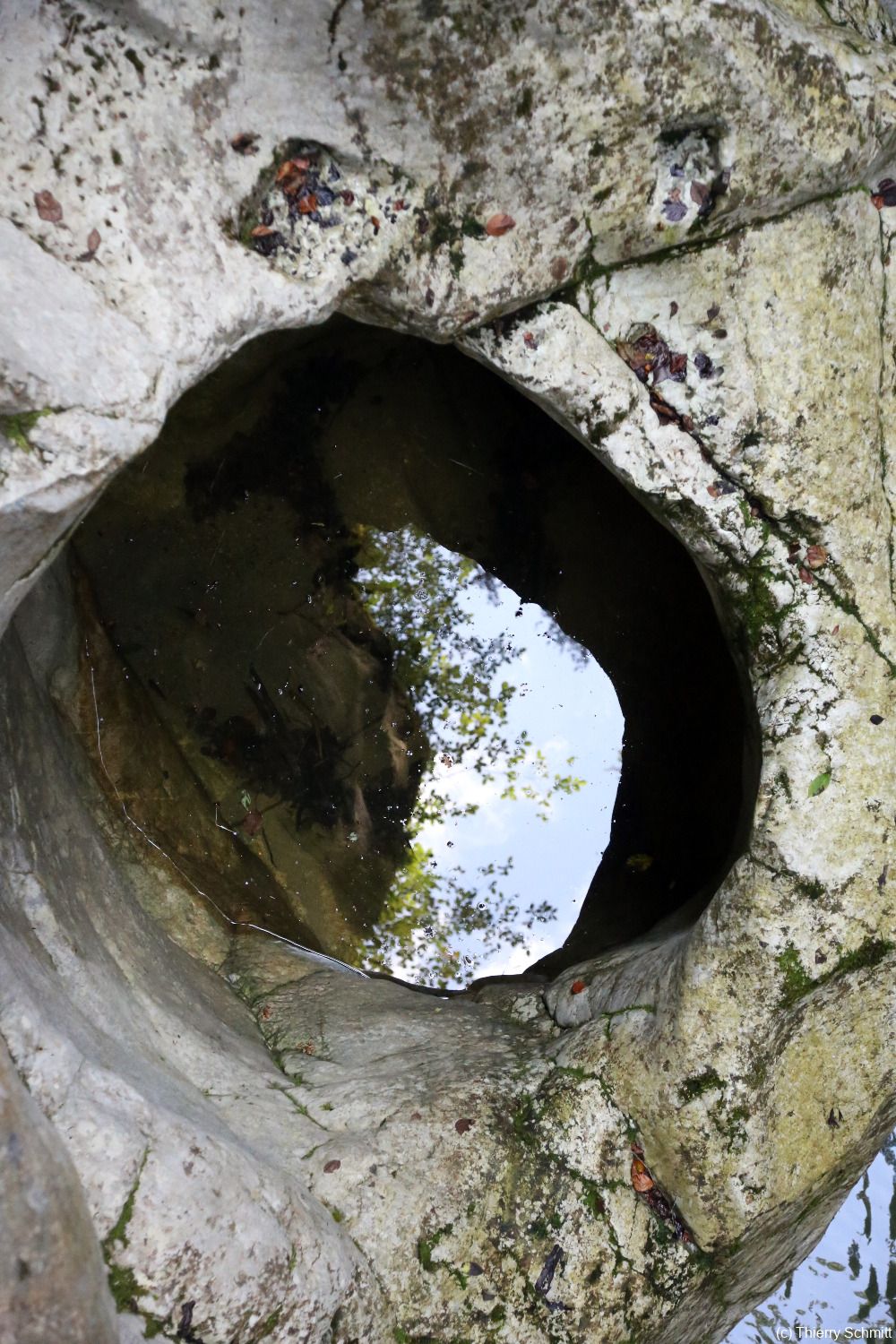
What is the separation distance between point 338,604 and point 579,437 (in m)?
1.29

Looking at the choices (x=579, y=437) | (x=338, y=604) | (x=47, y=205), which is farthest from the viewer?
(x=338, y=604)

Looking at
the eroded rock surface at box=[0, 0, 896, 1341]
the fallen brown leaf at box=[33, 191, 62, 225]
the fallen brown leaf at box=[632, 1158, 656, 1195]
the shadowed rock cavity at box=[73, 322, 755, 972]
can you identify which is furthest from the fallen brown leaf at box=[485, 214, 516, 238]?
the fallen brown leaf at box=[632, 1158, 656, 1195]

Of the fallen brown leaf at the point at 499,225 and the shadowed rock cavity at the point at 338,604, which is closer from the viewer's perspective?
the fallen brown leaf at the point at 499,225

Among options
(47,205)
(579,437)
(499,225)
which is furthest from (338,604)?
(47,205)

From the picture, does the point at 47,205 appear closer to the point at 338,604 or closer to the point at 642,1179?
the point at 338,604

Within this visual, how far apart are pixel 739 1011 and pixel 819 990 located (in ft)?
0.56

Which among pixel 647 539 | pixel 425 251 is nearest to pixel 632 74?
pixel 425 251

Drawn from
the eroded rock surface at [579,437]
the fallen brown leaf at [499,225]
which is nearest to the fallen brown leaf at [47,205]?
the eroded rock surface at [579,437]

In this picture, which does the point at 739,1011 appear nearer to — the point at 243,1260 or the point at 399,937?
the point at 243,1260

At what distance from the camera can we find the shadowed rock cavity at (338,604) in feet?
10.2

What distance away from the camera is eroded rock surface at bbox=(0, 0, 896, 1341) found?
1672 millimetres

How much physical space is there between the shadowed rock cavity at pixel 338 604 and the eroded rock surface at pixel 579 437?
2.11 ft

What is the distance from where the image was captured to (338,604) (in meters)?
3.25

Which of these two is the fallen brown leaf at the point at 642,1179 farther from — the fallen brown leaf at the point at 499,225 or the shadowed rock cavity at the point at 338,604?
the fallen brown leaf at the point at 499,225
